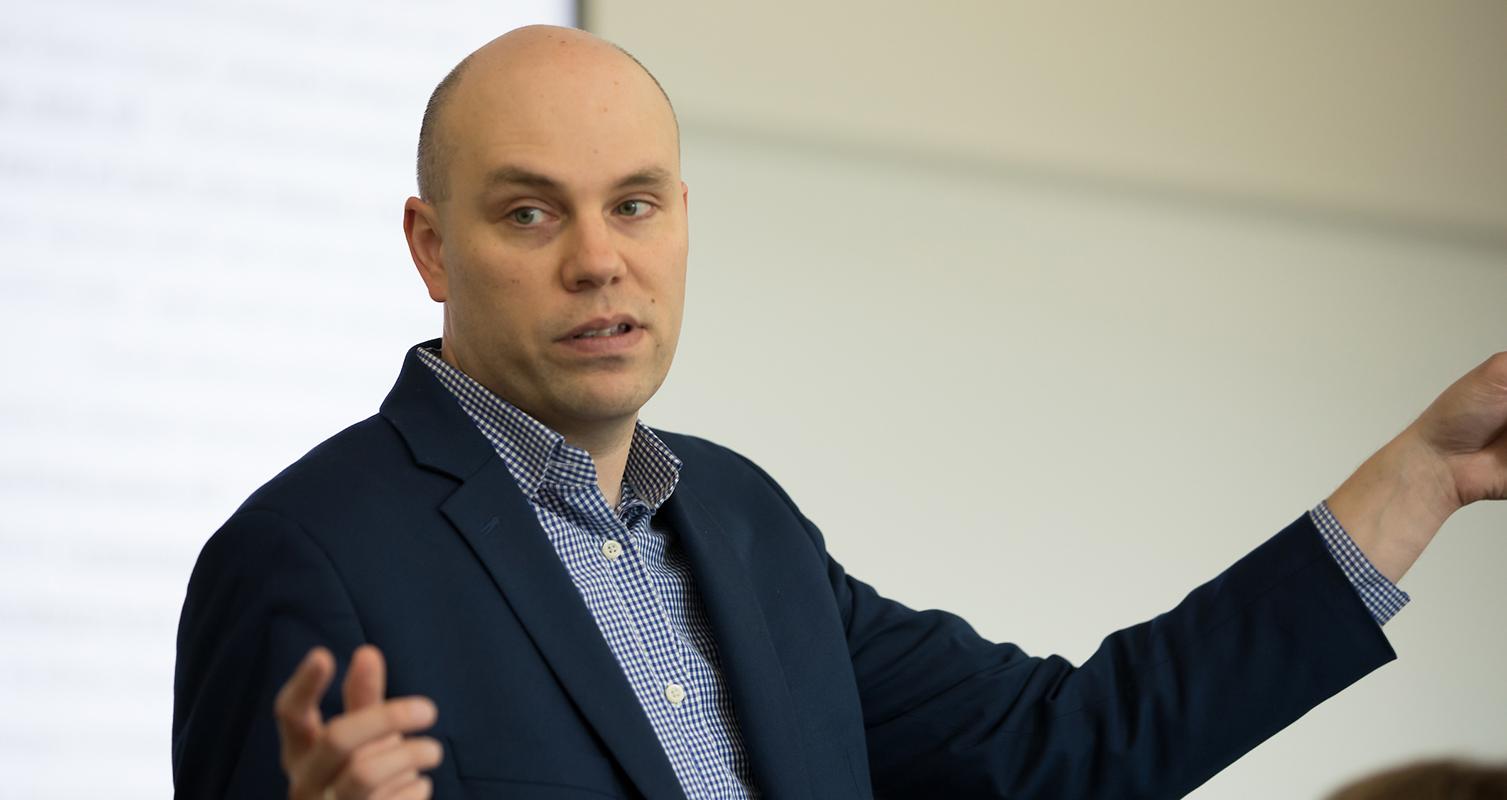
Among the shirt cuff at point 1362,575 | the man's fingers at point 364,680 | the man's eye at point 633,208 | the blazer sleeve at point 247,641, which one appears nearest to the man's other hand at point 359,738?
the man's fingers at point 364,680

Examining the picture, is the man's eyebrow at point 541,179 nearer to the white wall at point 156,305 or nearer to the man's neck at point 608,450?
the man's neck at point 608,450

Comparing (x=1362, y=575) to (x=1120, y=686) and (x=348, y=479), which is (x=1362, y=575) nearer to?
(x=1120, y=686)

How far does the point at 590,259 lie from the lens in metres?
1.54

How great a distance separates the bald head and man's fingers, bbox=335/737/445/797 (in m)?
0.72

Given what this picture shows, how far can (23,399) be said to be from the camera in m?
2.46

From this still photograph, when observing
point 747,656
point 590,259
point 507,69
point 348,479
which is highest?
point 507,69

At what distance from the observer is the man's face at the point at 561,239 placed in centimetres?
155

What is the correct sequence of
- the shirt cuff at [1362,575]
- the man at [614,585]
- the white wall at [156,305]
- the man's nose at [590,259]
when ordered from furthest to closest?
1. the white wall at [156,305]
2. the shirt cuff at [1362,575]
3. the man's nose at [590,259]
4. the man at [614,585]

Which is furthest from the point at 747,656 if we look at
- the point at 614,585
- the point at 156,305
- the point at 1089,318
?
the point at 1089,318

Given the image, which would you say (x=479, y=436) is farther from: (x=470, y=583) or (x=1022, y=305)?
(x=1022, y=305)

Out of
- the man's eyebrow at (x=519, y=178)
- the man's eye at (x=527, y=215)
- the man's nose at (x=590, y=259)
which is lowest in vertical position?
Result: the man's nose at (x=590, y=259)

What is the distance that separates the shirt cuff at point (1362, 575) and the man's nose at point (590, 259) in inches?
29.6

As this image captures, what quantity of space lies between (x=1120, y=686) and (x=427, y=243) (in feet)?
2.89

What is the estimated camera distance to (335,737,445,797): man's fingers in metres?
1.05
